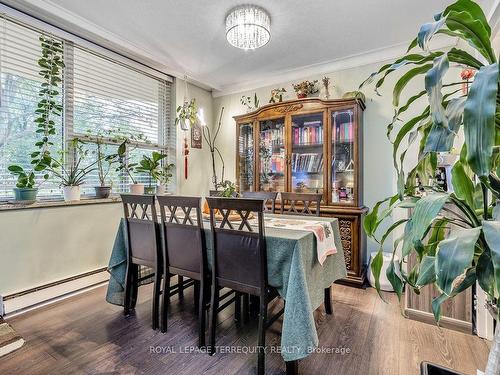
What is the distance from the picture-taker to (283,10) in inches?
88.0

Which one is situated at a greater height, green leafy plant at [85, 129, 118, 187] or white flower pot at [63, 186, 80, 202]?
green leafy plant at [85, 129, 118, 187]

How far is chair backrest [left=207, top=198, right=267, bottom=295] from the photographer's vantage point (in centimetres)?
152

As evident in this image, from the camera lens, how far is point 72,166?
2.66 m

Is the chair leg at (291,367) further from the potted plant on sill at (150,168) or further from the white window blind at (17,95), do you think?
the white window blind at (17,95)

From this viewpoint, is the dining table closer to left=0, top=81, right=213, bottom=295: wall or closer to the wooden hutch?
the wooden hutch

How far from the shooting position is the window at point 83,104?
226 cm

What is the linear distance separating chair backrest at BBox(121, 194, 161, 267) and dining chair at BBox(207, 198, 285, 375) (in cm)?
55

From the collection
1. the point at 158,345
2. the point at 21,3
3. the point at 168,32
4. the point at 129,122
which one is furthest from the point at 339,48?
the point at 158,345

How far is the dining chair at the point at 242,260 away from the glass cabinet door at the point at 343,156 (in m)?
1.68

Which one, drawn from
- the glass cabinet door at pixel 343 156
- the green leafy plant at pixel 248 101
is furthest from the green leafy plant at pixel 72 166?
the glass cabinet door at pixel 343 156

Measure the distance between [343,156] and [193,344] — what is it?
2.33 m

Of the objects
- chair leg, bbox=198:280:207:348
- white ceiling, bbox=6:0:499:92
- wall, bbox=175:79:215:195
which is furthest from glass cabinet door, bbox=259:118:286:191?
chair leg, bbox=198:280:207:348

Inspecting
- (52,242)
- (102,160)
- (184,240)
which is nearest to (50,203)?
(52,242)

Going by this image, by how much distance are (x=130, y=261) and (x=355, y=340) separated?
176 centimetres
